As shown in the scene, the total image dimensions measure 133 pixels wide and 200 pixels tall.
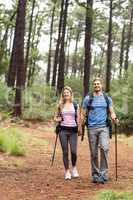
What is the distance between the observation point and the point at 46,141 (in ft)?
59.6

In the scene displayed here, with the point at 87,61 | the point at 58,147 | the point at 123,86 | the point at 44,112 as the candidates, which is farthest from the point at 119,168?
the point at 87,61

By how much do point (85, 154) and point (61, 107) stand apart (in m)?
5.12

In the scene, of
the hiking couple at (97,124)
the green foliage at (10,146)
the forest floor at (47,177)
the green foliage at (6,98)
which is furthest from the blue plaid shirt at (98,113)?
the green foliage at (6,98)

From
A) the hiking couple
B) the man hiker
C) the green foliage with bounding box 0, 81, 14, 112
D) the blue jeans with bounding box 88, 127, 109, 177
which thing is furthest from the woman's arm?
the green foliage with bounding box 0, 81, 14, 112

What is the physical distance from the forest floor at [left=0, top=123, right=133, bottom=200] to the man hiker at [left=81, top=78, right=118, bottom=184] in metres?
0.29

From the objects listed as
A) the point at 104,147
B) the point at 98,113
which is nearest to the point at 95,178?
the point at 104,147

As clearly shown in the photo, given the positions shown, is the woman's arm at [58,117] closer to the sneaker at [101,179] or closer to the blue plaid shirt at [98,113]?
the blue plaid shirt at [98,113]

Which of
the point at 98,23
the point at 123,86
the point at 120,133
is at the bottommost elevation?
the point at 120,133

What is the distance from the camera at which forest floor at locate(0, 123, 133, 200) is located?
9.43 metres

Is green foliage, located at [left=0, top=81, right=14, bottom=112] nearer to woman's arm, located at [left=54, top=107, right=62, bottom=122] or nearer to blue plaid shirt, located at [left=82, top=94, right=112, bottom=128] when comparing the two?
woman's arm, located at [left=54, top=107, right=62, bottom=122]

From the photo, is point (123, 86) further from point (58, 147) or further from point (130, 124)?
point (58, 147)

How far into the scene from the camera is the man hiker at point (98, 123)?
34.6 feet

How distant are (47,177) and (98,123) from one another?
5.64ft

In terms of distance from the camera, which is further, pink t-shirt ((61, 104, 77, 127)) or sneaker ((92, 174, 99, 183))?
pink t-shirt ((61, 104, 77, 127))
